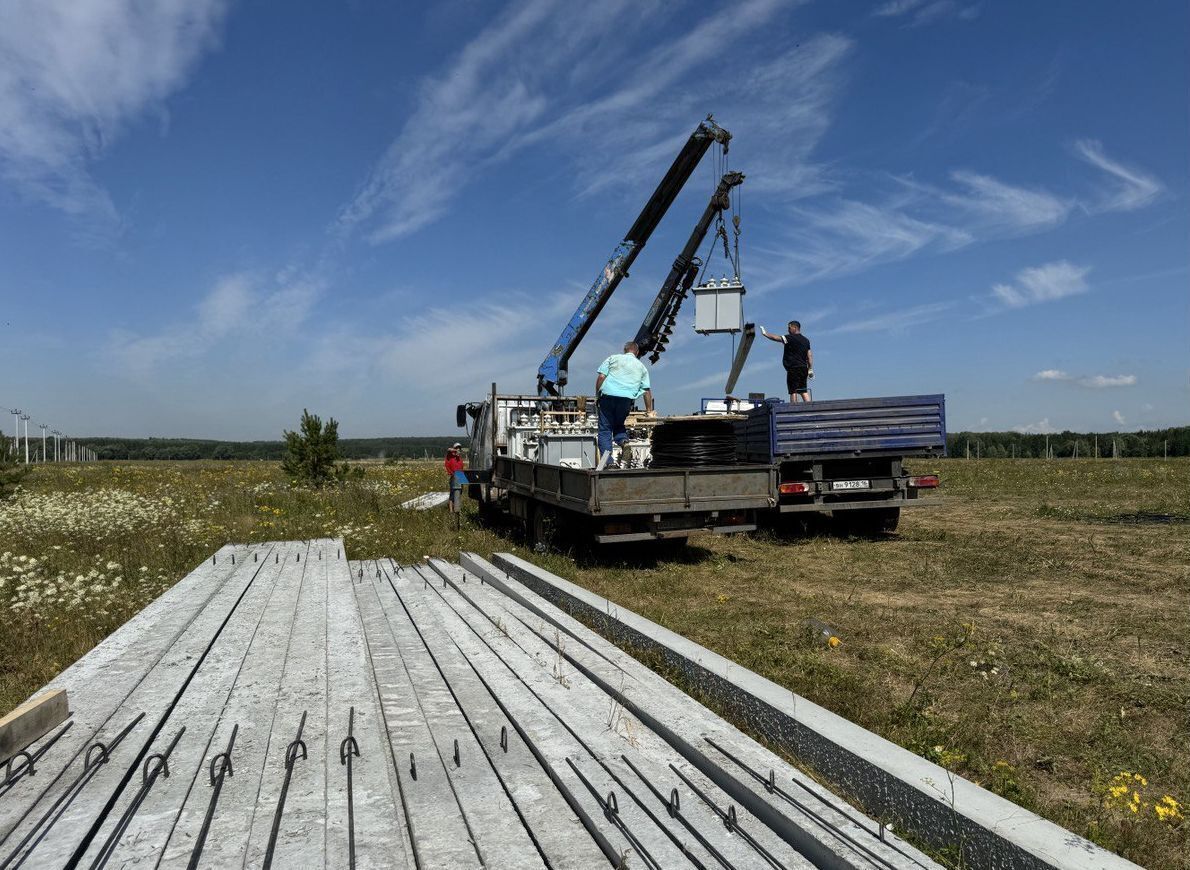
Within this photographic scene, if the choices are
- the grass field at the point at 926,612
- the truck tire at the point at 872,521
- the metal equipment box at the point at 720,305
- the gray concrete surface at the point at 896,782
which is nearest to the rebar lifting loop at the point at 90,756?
the gray concrete surface at the point at 896,782

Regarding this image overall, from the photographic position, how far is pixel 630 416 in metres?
10.8

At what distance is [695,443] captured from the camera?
30.1 ft

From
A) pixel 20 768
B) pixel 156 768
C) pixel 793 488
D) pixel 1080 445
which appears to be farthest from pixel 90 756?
pixel 1080 445

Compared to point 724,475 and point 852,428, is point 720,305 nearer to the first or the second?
point 852,428

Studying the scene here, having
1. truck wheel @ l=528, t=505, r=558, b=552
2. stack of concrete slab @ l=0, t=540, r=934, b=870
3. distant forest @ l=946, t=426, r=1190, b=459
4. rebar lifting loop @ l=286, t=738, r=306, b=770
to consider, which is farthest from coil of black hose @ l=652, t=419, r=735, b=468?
distant forest @ l=946, t=426, r=1190, b=459

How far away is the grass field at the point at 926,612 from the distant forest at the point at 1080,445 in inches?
1626

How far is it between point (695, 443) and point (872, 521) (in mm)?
3238

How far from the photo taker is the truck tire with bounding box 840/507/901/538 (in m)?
10.6

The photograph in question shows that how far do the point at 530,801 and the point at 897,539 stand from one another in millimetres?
8979

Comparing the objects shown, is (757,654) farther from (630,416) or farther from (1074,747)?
(630,416)

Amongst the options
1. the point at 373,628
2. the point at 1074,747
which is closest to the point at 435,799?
the point at 373,628

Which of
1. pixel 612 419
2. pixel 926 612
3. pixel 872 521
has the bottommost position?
pixel 926 612

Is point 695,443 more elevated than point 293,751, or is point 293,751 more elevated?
point 695,443

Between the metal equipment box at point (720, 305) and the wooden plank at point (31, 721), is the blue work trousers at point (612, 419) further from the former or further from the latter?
the wooden plank at point (31, 721)
